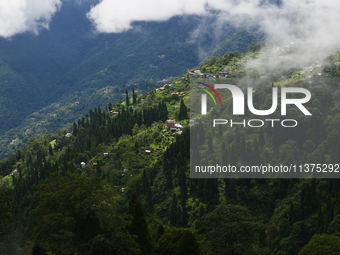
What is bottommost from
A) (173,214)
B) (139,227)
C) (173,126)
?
(139,227)

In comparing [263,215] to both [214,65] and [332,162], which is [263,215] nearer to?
[332,162]

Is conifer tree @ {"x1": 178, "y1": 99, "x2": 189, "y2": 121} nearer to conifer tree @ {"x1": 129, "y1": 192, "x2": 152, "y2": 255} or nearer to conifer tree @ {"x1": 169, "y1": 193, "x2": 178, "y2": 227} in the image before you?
conifer tree @ {"x1": 169, "y1": 193, "x2": 178, "y2": 227}

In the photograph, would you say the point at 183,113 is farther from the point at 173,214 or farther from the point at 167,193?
the point at 173,214

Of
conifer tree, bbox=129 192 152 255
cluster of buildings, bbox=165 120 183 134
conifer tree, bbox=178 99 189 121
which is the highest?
conifer tree, bbox=178 99 189 121

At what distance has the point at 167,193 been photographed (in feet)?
259

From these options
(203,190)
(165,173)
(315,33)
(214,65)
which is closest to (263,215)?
(203,190)

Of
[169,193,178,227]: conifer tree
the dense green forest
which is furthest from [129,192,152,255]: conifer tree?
[169,193,178,227]: conifer tree

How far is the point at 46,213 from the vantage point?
34.6 meters

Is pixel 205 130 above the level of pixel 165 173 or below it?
above

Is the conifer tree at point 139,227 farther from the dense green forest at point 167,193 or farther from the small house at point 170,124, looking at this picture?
the small house at point 170,124

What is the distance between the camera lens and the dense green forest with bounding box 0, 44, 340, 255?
113ft

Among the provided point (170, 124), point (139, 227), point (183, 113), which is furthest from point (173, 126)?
point (139, 227)

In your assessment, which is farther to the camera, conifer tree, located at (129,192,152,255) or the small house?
the small house

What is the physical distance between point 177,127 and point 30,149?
61.8 meters
